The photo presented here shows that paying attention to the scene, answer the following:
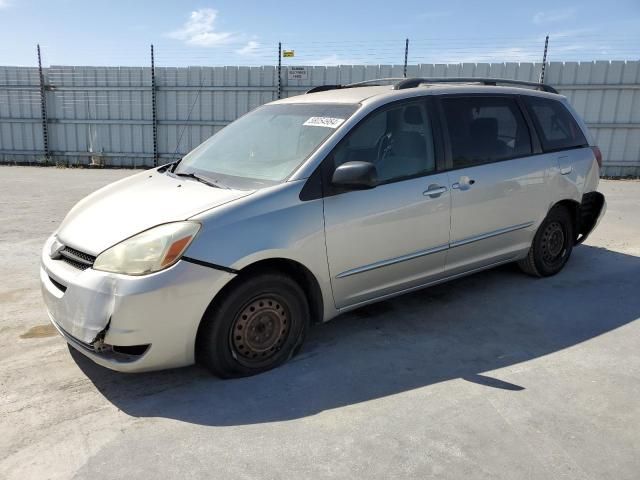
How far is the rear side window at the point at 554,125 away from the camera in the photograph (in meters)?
4.90

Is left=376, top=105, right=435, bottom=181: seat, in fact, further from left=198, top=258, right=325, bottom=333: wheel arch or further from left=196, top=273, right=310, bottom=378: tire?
left=196, top=273, right=310, bottom=378: tire

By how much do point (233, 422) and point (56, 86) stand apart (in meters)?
14.3

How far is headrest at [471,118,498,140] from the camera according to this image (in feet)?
14.3

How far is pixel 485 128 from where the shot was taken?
14.6ft

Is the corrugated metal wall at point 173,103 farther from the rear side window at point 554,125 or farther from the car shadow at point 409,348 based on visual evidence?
the car shadow at point 409,348

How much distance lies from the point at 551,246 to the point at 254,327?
3251mm

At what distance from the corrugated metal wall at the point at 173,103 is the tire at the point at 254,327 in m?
10.6

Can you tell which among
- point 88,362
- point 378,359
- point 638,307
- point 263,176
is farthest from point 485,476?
point 638,307

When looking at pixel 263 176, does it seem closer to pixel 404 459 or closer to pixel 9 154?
pixel 404 459

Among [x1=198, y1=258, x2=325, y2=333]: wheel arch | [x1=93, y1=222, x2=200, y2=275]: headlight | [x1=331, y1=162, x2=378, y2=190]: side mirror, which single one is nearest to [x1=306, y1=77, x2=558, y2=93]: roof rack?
[x1=331, y1=162, x2=378, y2=190]: side mirror

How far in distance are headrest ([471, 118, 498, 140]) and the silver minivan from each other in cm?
1

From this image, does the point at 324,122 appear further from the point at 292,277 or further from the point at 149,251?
the point at 149,251

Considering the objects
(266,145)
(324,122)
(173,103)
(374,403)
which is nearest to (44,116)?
(173,103)

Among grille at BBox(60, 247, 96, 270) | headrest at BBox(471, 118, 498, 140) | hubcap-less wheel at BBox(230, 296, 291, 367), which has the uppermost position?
headrest at BBox(471, 118, 498, 140)
